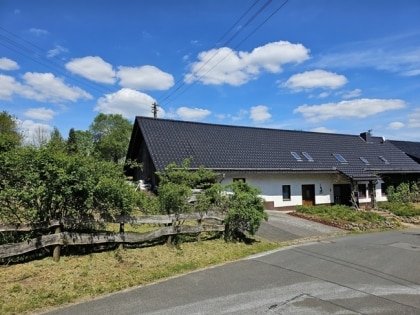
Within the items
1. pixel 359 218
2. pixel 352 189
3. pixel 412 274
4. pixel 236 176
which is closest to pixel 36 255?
pixel 412 274

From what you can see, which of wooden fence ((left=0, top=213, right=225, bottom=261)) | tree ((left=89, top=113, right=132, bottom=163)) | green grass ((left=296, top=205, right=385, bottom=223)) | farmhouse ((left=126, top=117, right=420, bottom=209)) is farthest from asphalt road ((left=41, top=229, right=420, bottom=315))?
tree ((left=89, top=113, right=132, bottom=163))

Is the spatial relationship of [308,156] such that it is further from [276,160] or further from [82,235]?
[82,235]

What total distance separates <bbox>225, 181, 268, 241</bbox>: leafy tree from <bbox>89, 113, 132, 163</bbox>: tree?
145 feet

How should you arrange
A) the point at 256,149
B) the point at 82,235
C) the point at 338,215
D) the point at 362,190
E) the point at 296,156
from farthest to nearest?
1. the point at 362,190
2. the point at 296,156
3. the point at 256,149
4. the point at 338,215
5. the point at 82,235

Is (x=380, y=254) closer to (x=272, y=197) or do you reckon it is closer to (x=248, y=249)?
(x=248, y=249)

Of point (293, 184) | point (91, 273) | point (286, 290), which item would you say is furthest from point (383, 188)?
point (91, 273)

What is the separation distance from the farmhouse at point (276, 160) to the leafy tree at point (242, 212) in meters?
8.23

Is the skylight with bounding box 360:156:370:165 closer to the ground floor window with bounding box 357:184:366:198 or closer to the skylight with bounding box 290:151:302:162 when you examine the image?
the ground floor window with bounding box 357:184:366:198

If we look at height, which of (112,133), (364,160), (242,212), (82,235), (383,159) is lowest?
(82,235)

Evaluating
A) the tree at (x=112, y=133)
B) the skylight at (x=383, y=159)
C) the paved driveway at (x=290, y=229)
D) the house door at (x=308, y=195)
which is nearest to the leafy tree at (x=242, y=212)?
the paved driveway at (x=290, y=229)

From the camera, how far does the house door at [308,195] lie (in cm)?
2383

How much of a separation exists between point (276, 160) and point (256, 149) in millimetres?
1647

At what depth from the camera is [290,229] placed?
48.0ft

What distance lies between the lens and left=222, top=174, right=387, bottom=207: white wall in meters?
21.8
